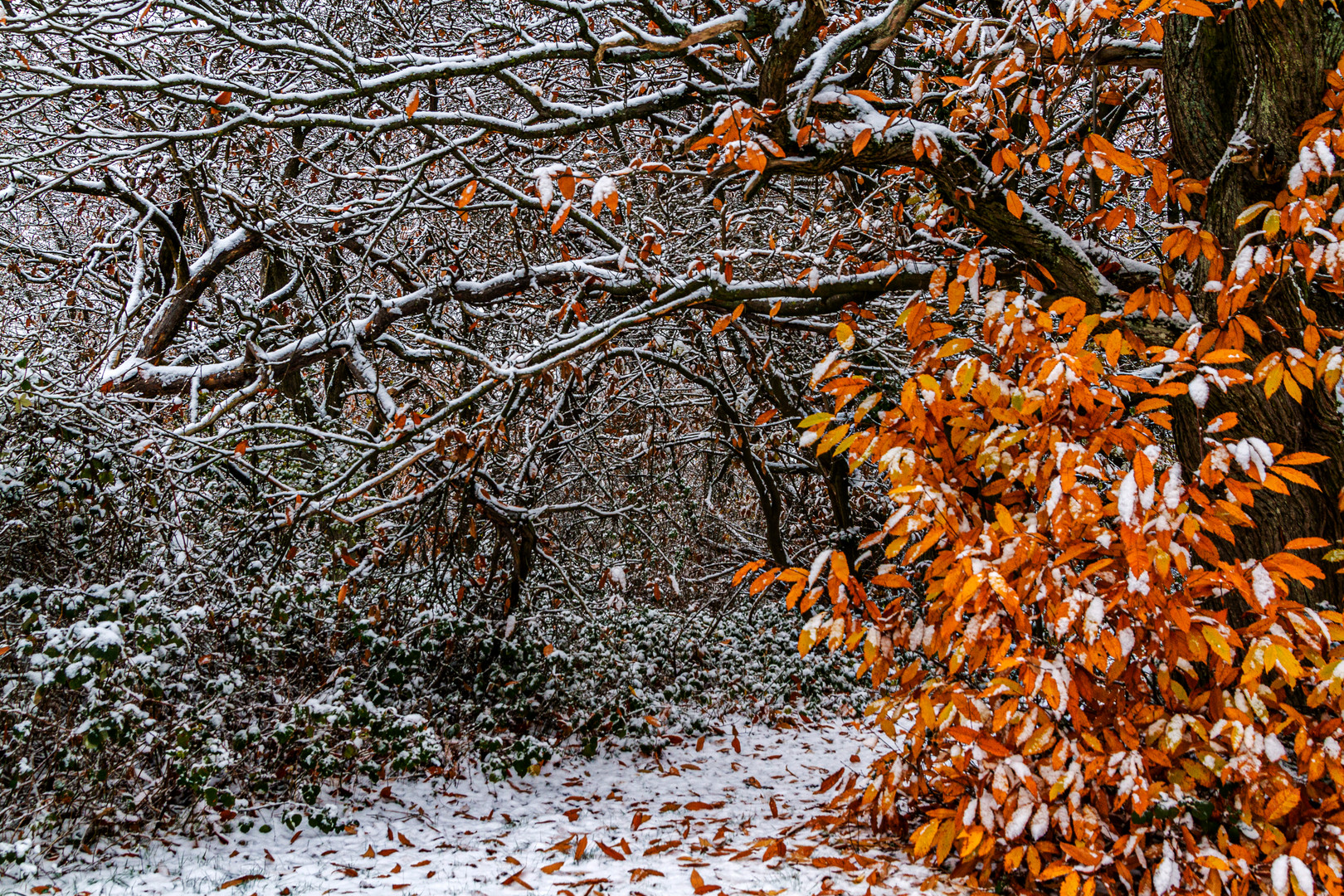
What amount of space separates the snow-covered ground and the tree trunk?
216 centimetres

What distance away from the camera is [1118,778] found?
10.1 ft

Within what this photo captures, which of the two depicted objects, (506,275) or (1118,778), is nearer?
(1118,778)

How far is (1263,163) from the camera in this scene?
3.21 metres

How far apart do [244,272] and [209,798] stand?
7506 mm

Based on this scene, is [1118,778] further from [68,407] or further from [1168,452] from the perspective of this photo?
[68,407]

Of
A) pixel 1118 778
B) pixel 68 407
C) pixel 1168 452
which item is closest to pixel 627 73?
pixel 68 407

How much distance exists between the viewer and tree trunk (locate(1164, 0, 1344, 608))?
10.2ft

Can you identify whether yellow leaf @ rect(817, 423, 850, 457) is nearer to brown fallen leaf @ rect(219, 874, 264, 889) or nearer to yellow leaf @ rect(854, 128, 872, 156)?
yellow leaf @ rect(854, 128, 872, 156)

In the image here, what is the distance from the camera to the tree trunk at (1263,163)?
310cm

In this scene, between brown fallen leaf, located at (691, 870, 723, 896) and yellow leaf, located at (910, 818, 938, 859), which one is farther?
brown fallen leaf, located at (691, 870, 723, 896)

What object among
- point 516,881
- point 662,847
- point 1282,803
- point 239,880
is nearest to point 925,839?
point 1282,803

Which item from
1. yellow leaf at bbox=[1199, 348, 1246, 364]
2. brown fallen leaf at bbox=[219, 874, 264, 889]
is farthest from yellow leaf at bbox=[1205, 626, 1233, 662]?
brown fallen leaf at bbox=[219, 874, 264, 889]

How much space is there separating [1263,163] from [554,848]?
15.0 ft

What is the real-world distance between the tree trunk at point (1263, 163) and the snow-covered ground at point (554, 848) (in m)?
2.16
